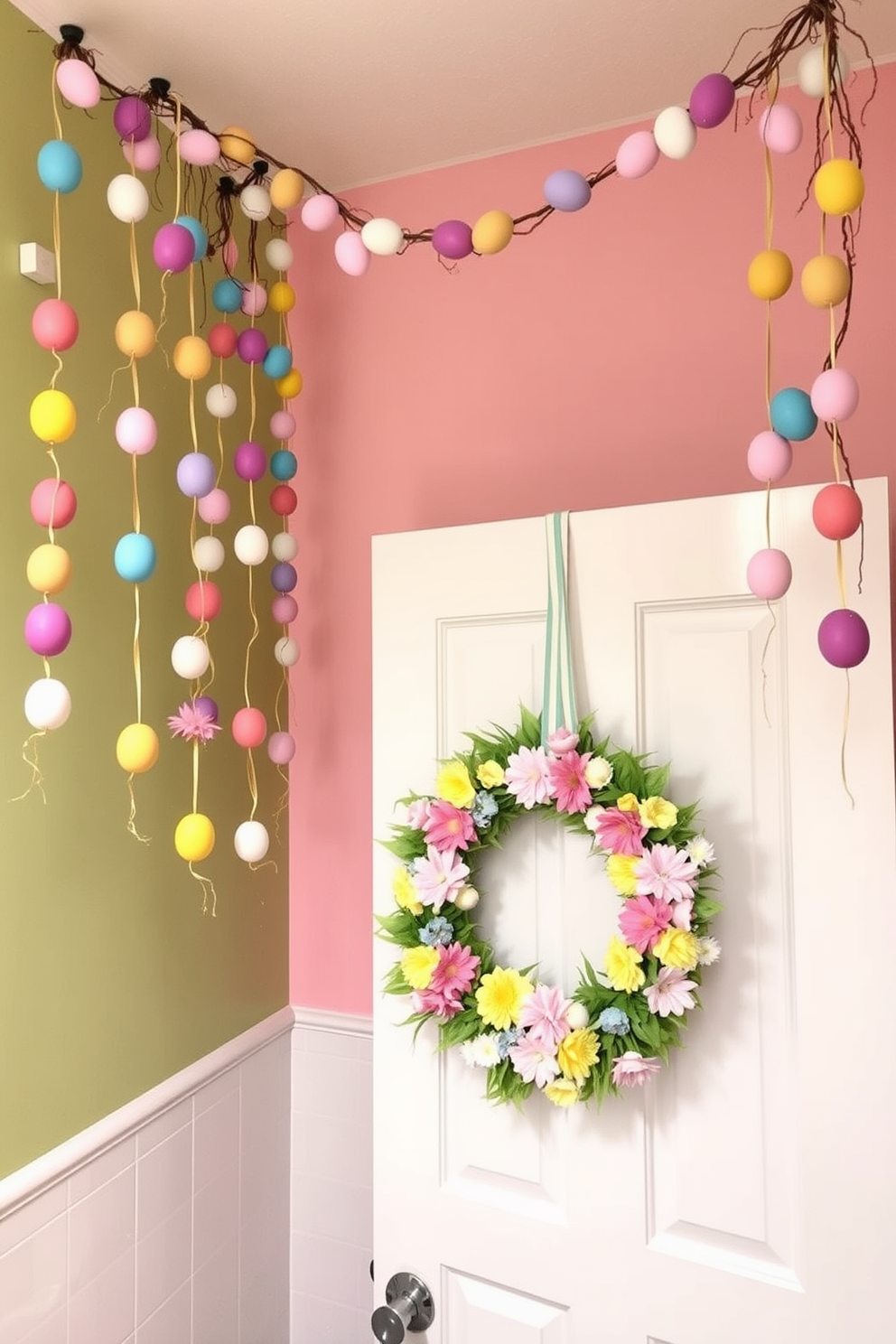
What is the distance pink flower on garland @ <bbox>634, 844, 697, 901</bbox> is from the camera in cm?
116

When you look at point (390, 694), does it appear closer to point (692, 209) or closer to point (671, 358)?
point (671, 358)

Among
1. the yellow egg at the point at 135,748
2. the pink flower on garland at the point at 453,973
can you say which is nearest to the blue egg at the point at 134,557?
the yellow egg at the point at 135,748

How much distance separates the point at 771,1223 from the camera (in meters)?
1.17

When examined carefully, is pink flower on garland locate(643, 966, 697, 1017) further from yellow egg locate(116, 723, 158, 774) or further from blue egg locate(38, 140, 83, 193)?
blue egg locate(38, 140, 83, 193)

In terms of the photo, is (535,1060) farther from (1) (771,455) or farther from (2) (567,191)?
(2) (567,191)

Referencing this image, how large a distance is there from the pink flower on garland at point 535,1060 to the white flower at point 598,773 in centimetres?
34

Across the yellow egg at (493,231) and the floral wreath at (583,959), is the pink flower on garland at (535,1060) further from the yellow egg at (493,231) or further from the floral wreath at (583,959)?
the yellow egg at (493,231)

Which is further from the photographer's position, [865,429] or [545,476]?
[545,476]

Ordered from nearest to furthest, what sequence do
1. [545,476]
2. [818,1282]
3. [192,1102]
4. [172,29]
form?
[818,1282]
[172,29]
[192,1102]
[545,476]

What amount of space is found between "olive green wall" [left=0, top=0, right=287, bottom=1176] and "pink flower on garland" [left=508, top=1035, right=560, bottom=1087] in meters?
0.64

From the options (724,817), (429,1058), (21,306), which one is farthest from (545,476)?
(429,1058)

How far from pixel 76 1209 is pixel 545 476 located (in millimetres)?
1361

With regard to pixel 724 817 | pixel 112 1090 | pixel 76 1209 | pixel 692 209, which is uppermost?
pixel 692 209

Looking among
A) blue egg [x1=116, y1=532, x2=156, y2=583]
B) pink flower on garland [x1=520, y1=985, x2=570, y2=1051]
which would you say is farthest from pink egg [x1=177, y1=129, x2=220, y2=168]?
pink flower on garland [x1=520, y1=985, x2=570, y2=1051]
